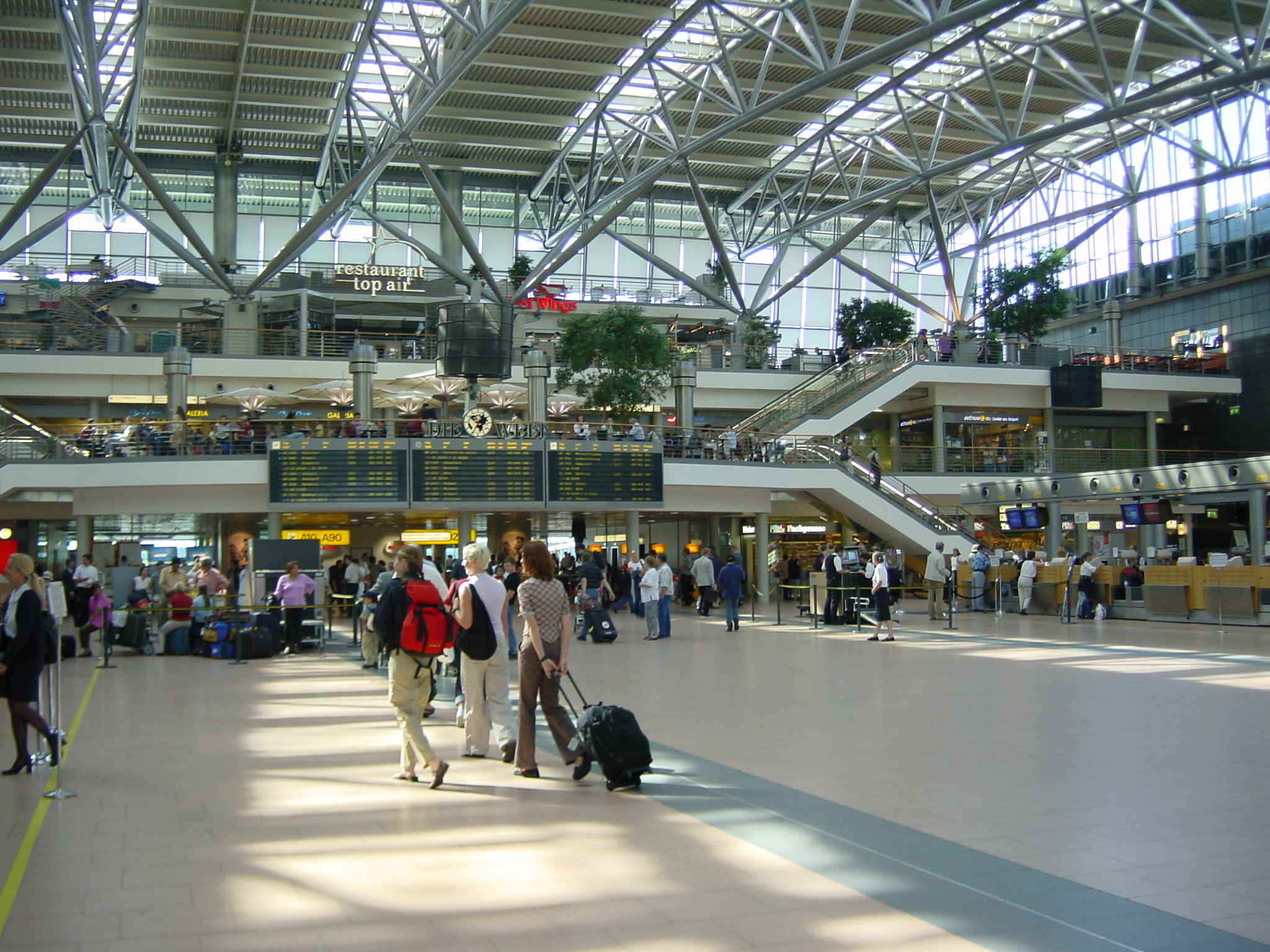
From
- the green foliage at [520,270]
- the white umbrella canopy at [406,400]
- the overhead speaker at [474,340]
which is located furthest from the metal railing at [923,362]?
the overhead speaker at [474,340]

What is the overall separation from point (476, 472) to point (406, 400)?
645cm

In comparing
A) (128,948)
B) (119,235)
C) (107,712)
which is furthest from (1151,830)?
(119,235)

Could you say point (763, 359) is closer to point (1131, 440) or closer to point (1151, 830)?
point (1131, 440)

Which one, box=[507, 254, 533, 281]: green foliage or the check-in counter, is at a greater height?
box=[507, 254, 533, 281]: green foliage

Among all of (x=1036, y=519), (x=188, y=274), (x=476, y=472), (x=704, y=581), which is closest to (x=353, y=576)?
(x=476, y=472)

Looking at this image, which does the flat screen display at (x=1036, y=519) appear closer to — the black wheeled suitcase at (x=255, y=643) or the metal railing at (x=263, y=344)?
the metal railing at (x=263, y=344)

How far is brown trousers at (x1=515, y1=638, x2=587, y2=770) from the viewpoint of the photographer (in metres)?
8.41

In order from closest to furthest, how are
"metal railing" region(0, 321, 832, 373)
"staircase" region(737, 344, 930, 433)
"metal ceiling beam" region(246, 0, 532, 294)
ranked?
1. "metal ceiling beam" region(246, 0, 532, 294)
2. "metal railing" region(0, 321, 832, 373)
3. "staircase" region(737, 344, 930, 433)

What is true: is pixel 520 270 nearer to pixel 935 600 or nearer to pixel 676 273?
pixel 676 273

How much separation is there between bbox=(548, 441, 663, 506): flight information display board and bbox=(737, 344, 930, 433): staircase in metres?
7.56

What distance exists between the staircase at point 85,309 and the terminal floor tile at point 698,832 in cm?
2862

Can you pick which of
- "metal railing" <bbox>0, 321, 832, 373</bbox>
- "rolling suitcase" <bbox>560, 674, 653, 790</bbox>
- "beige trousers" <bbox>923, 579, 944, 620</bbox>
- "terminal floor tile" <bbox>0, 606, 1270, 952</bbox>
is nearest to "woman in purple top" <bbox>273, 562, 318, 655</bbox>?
"terminal floor tile" <bbox>0, 606, 1270, 952</bbox>

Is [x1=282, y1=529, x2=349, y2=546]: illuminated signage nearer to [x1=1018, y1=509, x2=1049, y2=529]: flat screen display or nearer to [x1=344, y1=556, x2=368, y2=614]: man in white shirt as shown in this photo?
[x1=344, y1=556, x2=368, y2=614]: man in white shirt

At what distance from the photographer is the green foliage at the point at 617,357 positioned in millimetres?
36188
